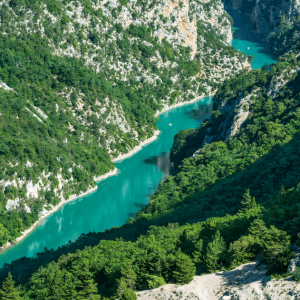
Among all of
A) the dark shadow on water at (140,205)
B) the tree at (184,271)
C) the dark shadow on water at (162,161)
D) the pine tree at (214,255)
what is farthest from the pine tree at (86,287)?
the dark shadow on water at (162,161)

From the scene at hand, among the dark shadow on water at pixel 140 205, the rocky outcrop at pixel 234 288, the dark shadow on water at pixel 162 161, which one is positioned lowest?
the dark shadow on water at pixel 140 205

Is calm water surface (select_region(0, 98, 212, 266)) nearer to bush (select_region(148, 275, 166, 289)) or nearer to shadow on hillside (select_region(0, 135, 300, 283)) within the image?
shadow on hillside (select_region(0, 135, 300, 283))

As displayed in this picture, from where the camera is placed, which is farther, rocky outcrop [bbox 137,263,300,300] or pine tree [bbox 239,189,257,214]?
pine tree [bbox 239,189,257,214]

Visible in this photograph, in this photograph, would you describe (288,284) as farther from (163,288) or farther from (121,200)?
(121,200)

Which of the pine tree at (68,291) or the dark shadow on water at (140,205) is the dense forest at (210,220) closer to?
the pine tree at (68,291)

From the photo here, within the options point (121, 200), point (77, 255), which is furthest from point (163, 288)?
point (121, 200)

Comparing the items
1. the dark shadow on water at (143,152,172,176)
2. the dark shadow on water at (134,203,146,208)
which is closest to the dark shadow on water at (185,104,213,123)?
the dark shadow on water at (143,152,172,176)

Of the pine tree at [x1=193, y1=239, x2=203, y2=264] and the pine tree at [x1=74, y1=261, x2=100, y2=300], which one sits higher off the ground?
the pine tree at [x1=193, y1=239, x2=203, y2=264]

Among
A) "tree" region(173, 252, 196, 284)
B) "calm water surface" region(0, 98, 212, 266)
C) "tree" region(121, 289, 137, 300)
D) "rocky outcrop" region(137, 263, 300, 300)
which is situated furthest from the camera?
"calm water surface" region(0, 98, 212, 266)
